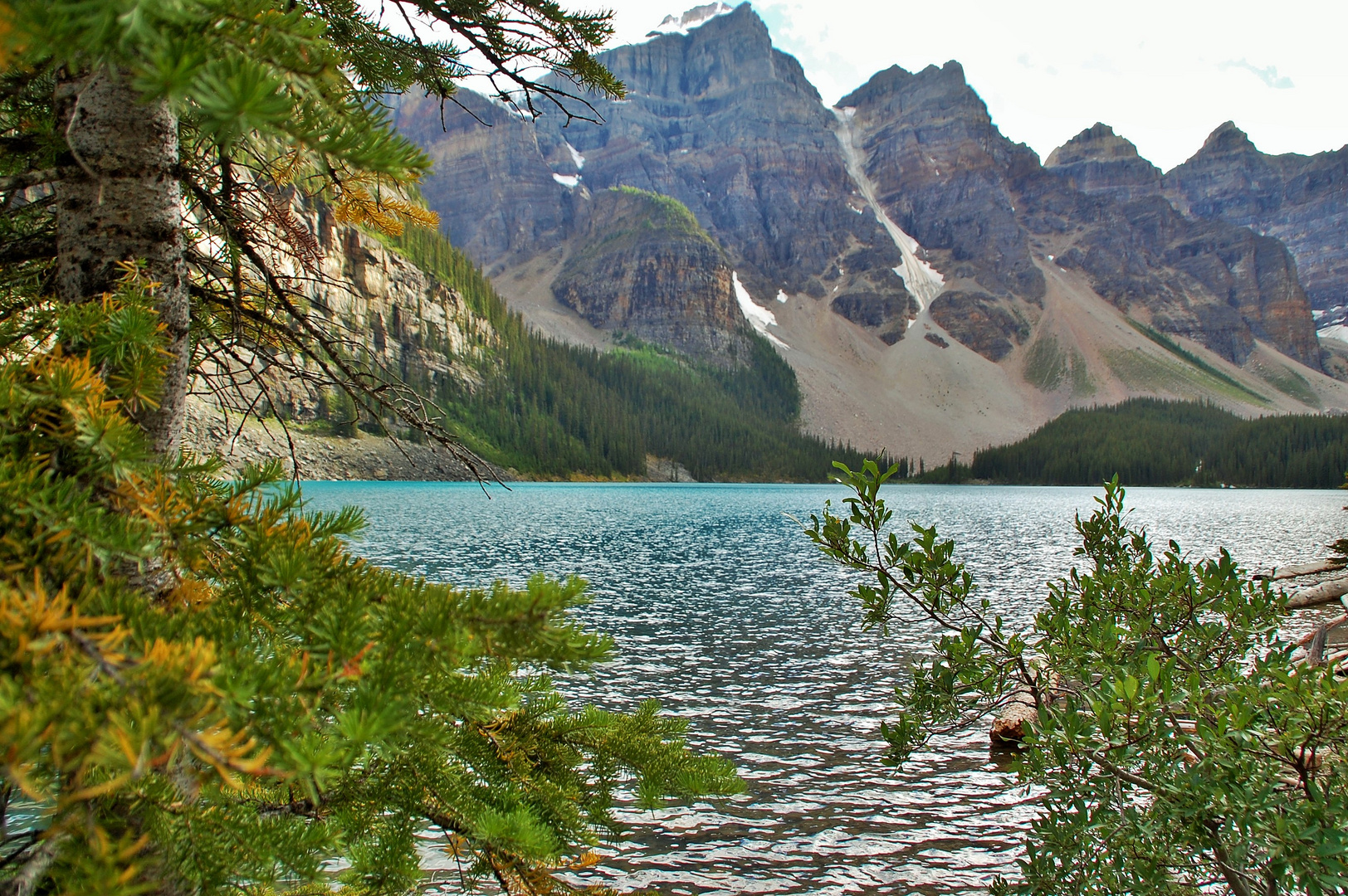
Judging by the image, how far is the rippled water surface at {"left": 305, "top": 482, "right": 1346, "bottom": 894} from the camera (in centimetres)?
919

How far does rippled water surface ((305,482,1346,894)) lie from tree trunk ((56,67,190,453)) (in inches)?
26.1

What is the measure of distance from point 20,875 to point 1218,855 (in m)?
5.34

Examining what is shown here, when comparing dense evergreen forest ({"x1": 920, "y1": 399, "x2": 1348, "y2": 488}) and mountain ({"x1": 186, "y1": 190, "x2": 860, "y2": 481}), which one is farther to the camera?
dense evergreen forest ({"x1": 920, "y1": 399, "x2": 1348, "y2": 488})

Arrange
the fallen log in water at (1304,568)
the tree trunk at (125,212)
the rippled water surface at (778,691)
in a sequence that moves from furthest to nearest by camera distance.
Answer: the rippled water surface at (778,691), the fallen log in water at (1304,568), the tree trunk at (125,212)

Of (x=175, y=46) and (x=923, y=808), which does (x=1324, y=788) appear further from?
(x=923, y=808)

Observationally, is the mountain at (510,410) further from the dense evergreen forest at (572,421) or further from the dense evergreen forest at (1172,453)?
the dense evergreen forest at (1172,453)

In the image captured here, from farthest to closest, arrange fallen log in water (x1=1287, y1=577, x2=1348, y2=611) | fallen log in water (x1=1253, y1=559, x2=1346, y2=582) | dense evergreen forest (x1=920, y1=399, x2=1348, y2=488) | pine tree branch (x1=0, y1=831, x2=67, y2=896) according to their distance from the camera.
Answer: dense evergreen forest (x1=920, y1=399, x2=1348, y2=488) < fallen log in water (x1=1287, y1=577, x2=1348, y2=611) < fallen log in water (x1=1253, y1=559, x2=1346, y2=582) < pine tree branch (x1=0, y1=831, x2=67, y2=896)

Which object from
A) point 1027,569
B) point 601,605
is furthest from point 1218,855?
point 1027,569

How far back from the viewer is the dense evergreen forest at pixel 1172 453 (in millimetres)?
150875

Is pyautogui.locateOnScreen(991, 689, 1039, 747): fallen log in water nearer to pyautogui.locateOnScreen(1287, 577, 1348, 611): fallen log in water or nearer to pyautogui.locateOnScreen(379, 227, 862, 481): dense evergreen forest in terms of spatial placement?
pyautogui.locateOnScreen(1287, 577, 1348, 611): fallen log in water

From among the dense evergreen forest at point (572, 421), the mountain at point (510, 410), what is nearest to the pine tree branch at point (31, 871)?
the mountain at point (510, 410)

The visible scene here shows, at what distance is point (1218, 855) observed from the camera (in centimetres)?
393

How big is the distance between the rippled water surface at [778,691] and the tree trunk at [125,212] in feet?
2.17

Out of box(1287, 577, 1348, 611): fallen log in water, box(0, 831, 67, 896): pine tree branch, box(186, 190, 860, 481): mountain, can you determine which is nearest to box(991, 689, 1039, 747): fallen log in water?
box(1287, 577, 1348, 611): fallen log in water
